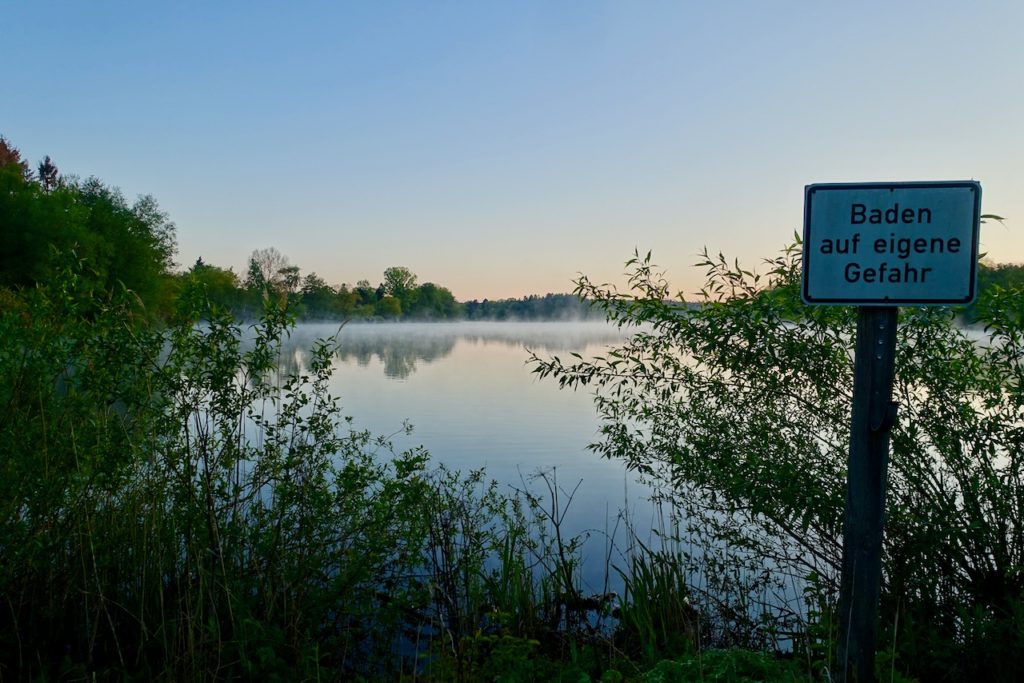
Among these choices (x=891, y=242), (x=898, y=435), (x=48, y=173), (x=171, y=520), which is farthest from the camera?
(x=48, y=173)

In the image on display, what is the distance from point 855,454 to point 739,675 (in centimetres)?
117

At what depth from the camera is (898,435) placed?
4.80m

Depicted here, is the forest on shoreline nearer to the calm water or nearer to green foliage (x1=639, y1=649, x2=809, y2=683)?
green foliage (x1=639, y1=649, x2=809, y2=683)

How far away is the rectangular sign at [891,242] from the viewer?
2975mm

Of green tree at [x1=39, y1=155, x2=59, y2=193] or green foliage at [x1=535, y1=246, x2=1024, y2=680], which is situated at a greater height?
green tree at [x1=39, y1=155, x2=59, y2=193]

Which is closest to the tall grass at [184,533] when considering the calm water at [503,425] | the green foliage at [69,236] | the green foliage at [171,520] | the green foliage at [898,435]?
the green foliage at [171,520]

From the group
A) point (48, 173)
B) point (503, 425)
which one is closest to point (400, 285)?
point (48, 173)

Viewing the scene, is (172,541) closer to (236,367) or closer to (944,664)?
(236,367)

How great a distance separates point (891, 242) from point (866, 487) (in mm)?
1042

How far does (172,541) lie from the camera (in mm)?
5012

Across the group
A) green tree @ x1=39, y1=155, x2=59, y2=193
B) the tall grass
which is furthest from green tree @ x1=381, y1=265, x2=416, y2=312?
the tall grass

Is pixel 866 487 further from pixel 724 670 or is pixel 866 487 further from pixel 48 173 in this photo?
pixel 48 173

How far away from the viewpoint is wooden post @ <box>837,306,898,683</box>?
10.3 feet

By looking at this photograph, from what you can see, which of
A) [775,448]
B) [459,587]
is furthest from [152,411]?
[775,448]
